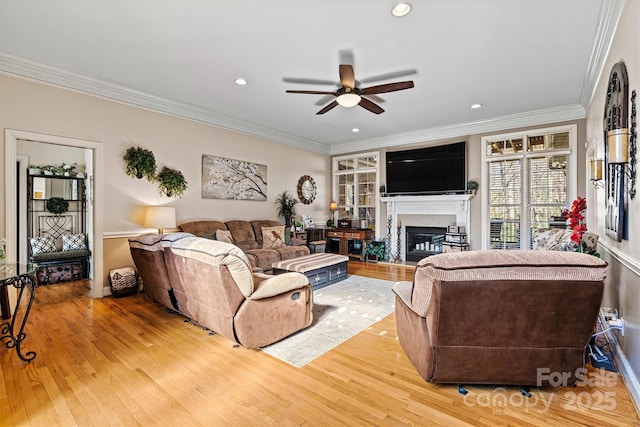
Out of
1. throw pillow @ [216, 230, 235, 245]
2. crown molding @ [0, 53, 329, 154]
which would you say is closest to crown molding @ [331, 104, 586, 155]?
crown molding @ [0, 53, 329, 154]

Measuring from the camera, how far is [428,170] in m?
6.48

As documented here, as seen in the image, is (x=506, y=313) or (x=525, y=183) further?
(x=525, y=183)

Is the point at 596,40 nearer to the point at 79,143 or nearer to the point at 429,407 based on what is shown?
the point at 429,407

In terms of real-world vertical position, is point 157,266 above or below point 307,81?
below

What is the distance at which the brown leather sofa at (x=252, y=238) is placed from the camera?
15.9 feet

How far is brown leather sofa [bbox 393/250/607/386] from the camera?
67.0 inches

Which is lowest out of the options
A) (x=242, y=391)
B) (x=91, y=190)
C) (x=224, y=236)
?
(x=242, y=391)

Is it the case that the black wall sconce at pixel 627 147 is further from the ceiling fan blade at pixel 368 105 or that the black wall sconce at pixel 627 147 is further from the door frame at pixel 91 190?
the door frame at pixel 91 190

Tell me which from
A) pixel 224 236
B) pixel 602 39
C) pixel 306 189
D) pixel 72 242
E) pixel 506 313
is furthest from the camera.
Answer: pixel 306 189

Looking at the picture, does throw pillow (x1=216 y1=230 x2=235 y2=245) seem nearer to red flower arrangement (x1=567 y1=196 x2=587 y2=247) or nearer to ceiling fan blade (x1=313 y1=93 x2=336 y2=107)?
ceiling fan blade (x1=313 y1=93 x2=336 y2=107)

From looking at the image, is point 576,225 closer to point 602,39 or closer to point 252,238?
point 602,39

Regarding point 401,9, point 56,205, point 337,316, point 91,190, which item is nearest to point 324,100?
point 401,9

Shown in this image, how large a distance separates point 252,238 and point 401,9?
14.3ft

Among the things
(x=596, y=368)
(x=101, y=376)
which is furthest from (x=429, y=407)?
(x=101, y=376)
